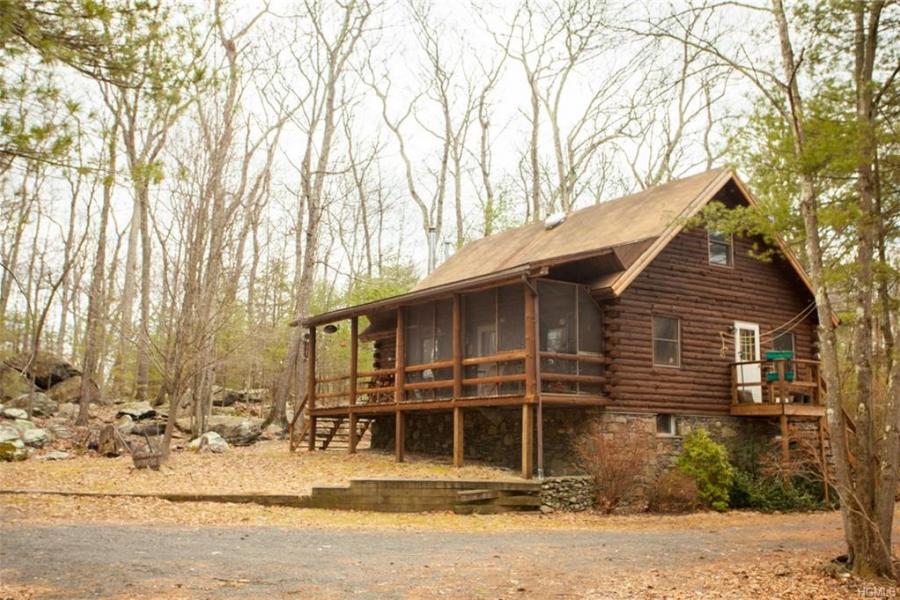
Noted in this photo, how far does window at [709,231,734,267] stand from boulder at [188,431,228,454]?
14401 millimetres

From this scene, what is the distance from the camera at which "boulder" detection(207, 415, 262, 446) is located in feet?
88.1

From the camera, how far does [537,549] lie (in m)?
11.5

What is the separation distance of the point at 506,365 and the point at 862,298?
10027 mm

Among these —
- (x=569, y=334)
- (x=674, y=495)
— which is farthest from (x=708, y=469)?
(x=569, y=334)

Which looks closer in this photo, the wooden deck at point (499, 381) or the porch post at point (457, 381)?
the wooden deck at point (499, 381)

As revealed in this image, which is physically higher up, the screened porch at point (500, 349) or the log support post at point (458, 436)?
the screened porch at point (500, 349)

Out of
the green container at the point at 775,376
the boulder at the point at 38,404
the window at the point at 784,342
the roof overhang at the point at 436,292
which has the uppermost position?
the roof overhang at the point at 436,292

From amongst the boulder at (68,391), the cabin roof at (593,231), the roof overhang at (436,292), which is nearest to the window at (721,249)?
the cabin roof at (593,231)

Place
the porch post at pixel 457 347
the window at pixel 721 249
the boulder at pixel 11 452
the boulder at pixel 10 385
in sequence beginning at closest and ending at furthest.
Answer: the porch post at pixel 457 347 → the boulder at pixel 11 452 → the window at pixel 721 249 → the boulder at pixel 10 385

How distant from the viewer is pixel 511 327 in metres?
19.4

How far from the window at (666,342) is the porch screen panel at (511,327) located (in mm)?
3257

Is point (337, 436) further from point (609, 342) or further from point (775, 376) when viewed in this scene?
point (775, 376)

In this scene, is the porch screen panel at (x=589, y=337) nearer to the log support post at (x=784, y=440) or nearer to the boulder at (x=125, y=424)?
the log support post at (x=784, y=440)

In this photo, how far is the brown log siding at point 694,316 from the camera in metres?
19.1
